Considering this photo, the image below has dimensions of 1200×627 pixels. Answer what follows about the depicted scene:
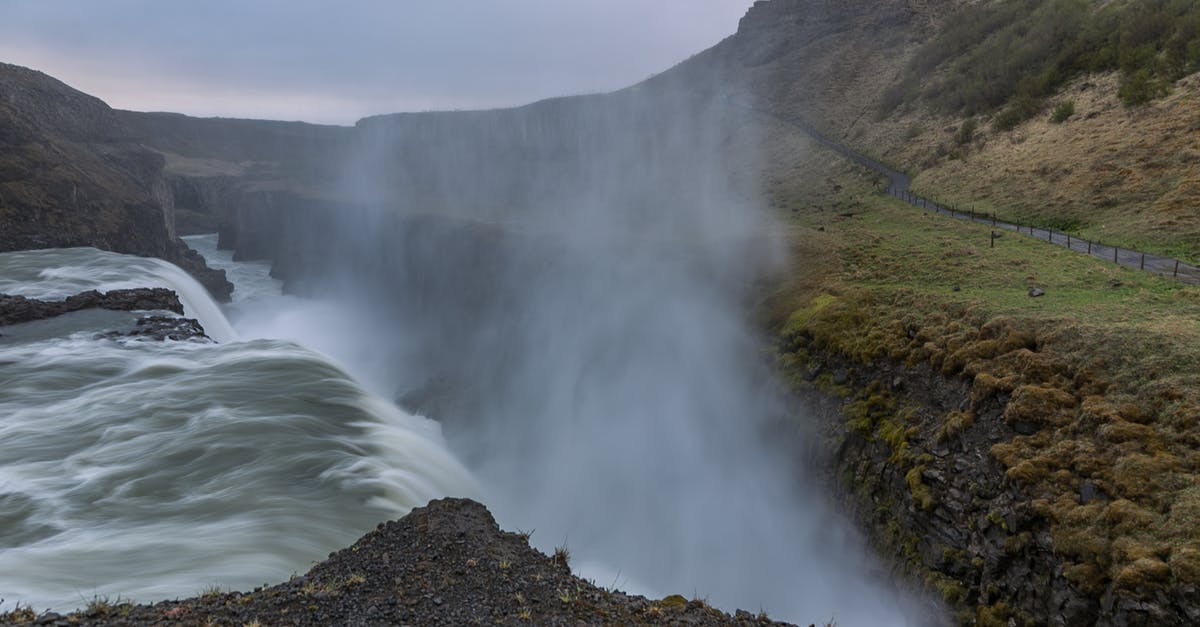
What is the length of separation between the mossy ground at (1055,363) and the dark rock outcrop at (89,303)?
33.8m

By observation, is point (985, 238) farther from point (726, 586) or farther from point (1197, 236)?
point (726, 586)

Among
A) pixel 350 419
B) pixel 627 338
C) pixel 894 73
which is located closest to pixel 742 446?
pixel 627 338

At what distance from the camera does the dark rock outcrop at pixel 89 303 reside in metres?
31.2

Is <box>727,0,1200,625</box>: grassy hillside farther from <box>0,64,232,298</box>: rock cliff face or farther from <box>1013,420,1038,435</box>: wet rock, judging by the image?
<box>0,64,232,298</box>: rock cliff face

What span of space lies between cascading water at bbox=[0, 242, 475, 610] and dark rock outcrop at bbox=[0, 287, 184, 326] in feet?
3.63

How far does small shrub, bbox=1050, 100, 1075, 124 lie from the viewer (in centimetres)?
4612

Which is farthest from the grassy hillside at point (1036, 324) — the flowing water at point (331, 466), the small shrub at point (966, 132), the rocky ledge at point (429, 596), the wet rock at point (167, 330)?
the wet rock at point (167, 330)

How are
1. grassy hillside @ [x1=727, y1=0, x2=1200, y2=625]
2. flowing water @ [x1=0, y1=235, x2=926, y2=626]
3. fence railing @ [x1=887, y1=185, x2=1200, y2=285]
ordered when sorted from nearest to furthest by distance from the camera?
grassy hillside @ [x1=727, y1=0, x2=1200, y2=625] → flowing water @ [x1=0, y1=235, x2=926, y2=626] → fence railing @ [x1=887, y1=185, x2=1200, y2=285]

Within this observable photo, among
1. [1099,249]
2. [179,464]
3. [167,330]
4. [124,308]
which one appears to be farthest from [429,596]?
[124,308]

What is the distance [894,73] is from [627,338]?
67.2 meters

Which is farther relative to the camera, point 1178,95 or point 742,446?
point 1178,95

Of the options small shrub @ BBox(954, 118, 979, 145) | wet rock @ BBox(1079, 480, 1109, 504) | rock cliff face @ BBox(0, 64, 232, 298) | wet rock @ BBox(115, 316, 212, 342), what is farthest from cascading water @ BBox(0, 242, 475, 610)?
small shrub @ BBox(954, 118, 979, 145)

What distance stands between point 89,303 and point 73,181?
88.3 feet

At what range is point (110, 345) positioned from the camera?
28.4 meters
